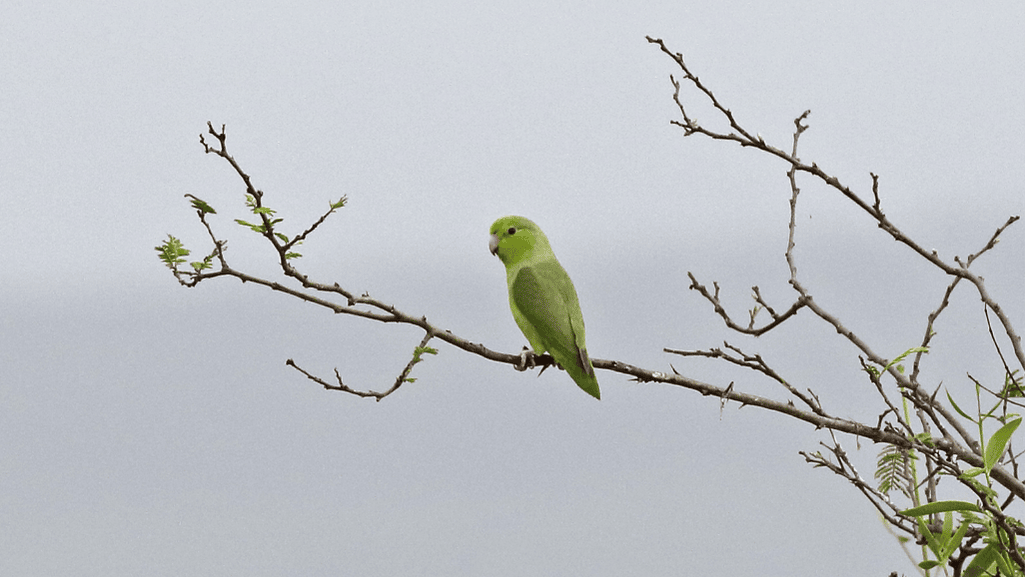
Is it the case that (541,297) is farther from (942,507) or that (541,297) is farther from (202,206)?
(942,507)

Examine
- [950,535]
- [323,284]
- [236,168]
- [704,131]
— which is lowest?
[950,535]

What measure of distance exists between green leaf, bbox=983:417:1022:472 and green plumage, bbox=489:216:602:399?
40.9 inches

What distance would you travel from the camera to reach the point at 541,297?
2.51 meters

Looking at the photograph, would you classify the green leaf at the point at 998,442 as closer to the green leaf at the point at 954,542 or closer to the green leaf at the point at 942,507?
the green leaf at the point at 942,507

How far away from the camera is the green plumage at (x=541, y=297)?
2.36 m

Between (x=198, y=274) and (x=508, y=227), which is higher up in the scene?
(x=508, y=227)

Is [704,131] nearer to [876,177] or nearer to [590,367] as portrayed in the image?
[876,177]

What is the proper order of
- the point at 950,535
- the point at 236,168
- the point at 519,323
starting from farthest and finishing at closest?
the point at 519,323
the point at 236,168
the point at 950,535

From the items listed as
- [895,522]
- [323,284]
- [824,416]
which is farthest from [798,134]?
[323,284]

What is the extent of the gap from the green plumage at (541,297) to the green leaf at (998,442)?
1.04 metres

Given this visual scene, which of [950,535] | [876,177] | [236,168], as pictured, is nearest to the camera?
[950,535]

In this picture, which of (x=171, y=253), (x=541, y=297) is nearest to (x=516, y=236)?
(x=541, y=297)

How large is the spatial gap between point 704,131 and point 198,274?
1.18 metres

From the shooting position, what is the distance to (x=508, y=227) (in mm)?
2695
